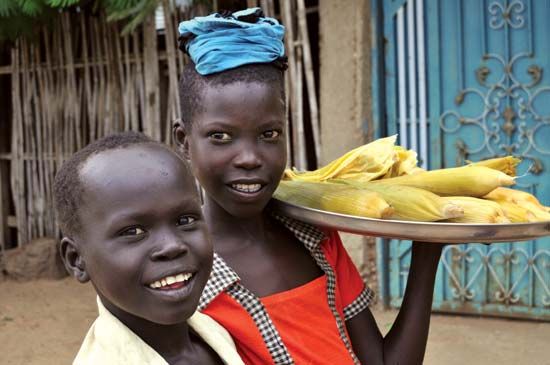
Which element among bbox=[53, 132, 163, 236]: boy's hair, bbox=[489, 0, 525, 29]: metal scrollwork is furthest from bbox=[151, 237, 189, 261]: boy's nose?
bbox=[489, 0, 525, 29]: metal scrollwork

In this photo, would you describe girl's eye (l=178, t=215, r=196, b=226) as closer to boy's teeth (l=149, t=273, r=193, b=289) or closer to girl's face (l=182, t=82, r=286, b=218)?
boy's teeth (l=149, t=273, r=193, b=289)

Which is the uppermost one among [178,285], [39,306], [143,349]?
[178,285]

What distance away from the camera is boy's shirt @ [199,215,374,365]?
1568 mm

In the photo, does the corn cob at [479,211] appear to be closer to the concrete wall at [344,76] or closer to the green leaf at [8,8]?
the concrete wall at [344,76]

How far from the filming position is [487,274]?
4.84m

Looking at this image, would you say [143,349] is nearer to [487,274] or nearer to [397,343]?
[397,343]

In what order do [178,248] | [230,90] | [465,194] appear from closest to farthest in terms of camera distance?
[178,248], [230,90], [465,194]

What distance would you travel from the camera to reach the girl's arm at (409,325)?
180cm

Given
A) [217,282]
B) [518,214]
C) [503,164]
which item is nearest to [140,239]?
[217,282]

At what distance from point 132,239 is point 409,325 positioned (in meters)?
0.82

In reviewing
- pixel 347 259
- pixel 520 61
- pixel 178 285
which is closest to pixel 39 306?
pixel 520 61

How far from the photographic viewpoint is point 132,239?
1.27 meters

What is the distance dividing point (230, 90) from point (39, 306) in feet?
15.5

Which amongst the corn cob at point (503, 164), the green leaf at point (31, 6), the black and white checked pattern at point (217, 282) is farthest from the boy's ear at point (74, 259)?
the green leaf at point (31, 6)
